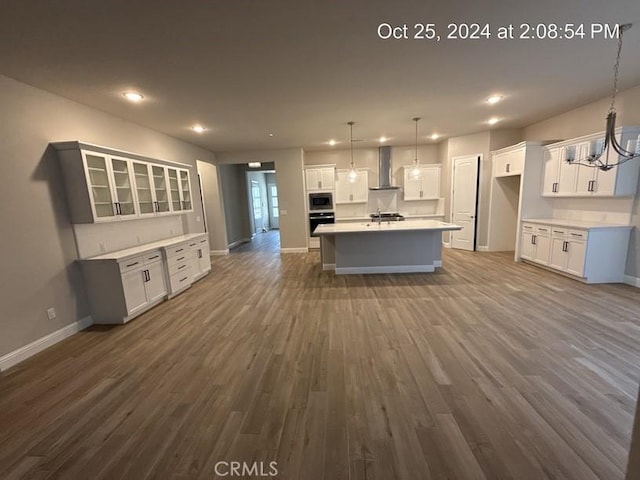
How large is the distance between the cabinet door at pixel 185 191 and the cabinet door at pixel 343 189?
13.4 ft

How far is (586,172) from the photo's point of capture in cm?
442

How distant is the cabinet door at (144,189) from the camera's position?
411 cm

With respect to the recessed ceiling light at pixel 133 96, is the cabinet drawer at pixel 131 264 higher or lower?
lower

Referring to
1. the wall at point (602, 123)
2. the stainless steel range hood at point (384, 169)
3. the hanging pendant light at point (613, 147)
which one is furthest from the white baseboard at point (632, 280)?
the stainless steel range hood at point (384, 169)

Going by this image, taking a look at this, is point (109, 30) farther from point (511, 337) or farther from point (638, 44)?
point (638, 44)

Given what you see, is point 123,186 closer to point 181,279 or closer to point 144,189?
point 144,189

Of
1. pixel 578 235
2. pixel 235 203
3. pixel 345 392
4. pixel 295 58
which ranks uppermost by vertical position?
pixel 295 58

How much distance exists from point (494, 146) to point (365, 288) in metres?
5.05

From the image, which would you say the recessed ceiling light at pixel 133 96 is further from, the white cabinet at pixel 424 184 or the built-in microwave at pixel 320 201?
the white cabinet at pixel 424 184

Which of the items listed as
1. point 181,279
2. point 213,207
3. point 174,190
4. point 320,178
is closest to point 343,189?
point 320,178

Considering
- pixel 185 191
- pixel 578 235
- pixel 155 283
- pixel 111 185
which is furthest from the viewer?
pixel 185 191

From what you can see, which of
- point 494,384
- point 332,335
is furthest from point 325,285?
point 494,384

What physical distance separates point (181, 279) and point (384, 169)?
6.19 metres

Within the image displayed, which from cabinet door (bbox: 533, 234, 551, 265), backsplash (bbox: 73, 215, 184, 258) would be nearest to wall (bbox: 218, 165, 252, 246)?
backsplash (bbox: 73, 215, 184, 258)
